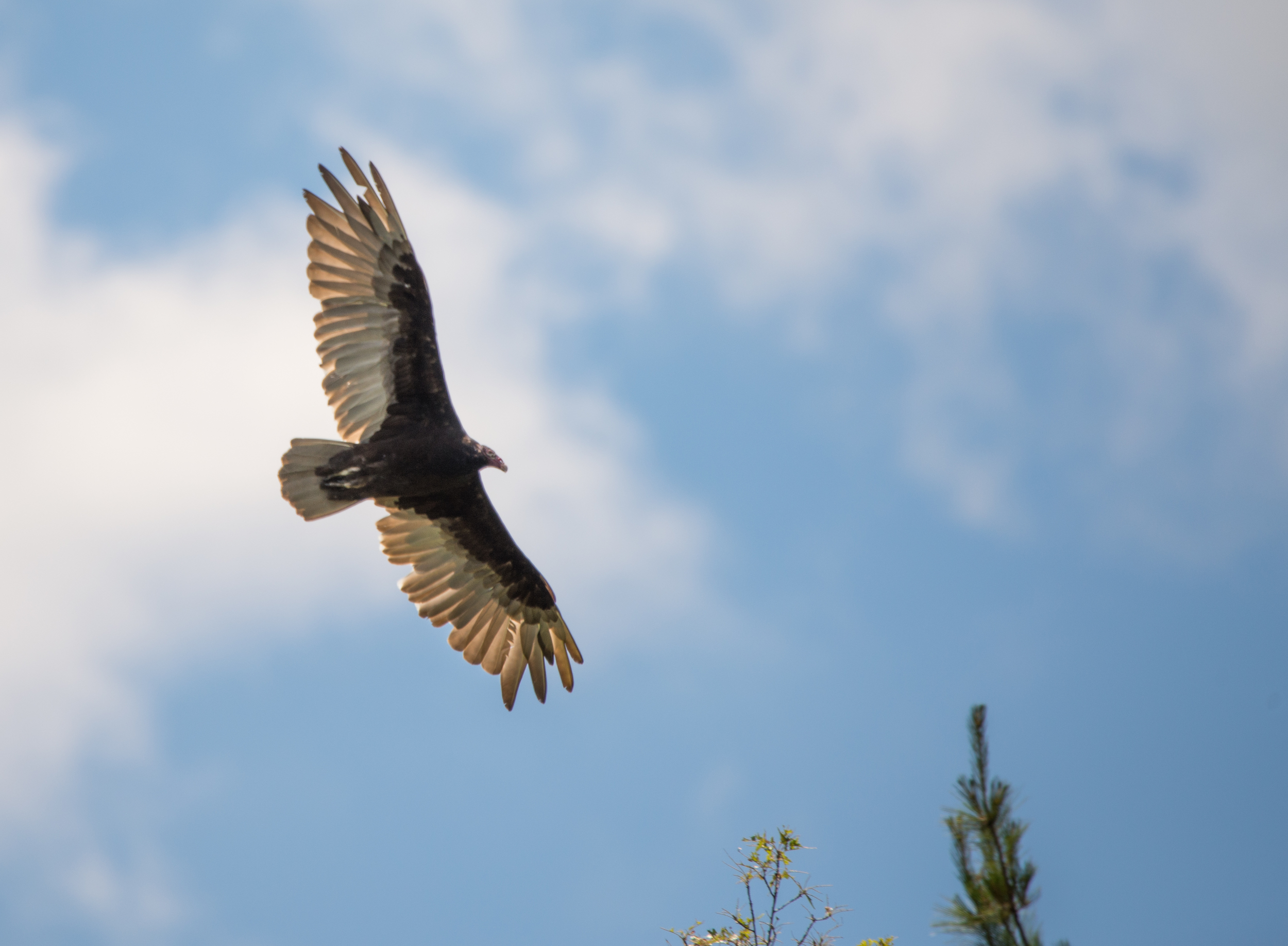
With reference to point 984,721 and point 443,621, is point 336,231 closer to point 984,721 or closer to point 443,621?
point 443,621

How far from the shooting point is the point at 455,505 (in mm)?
10586

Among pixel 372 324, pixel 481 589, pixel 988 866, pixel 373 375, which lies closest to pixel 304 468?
pixel 373 375

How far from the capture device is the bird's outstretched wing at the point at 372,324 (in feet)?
32.2

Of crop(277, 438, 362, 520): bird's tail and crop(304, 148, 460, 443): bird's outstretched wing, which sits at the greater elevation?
crop(304, 148, 460, 443): bird's outstretched wing

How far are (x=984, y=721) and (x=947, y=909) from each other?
74 cm

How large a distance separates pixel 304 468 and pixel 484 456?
1461mm

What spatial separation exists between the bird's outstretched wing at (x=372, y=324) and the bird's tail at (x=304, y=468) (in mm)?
303

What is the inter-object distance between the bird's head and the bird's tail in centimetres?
97

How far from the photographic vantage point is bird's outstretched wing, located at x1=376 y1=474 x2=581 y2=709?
10.6 m

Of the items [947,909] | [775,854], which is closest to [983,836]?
[947,909]

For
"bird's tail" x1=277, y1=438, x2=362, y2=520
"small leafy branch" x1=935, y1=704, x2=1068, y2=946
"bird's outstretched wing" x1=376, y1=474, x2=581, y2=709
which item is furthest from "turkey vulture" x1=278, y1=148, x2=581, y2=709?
"small leafy branch" x1=935, y1=704, x2=1068, y2=946

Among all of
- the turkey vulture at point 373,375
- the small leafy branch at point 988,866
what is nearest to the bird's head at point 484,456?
the turkey vulture at point 373,375

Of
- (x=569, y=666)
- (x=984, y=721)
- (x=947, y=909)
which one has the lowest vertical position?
(x=947, y=909)

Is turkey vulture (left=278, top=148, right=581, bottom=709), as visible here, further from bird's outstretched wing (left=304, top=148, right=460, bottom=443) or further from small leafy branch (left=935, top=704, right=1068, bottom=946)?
small leafy branch (left=935, top=704, right=1068, bottom=946)
